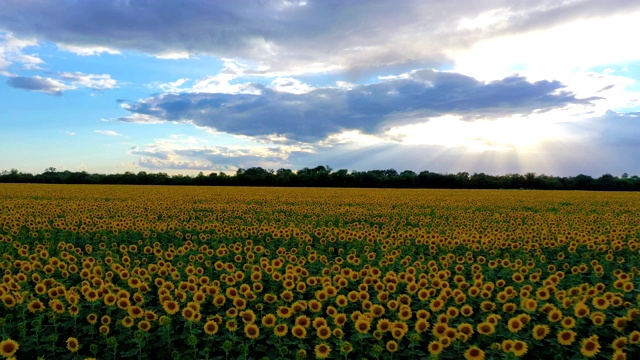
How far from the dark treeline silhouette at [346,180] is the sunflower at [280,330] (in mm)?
73800

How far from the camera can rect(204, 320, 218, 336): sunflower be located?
706 cm

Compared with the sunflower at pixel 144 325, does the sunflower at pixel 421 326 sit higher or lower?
higher

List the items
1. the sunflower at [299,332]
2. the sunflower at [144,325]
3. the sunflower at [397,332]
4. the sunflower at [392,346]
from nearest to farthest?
the sunflower at [392,346] → the sunflower at [397,332] → the sunflower at [299,332] → the sunflower at [144,325]

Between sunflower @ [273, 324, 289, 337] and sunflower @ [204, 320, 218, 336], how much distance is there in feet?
2.80

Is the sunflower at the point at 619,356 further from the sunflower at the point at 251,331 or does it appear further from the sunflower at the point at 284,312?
the sunflower at the point at 251,331

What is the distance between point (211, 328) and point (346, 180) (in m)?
76.1

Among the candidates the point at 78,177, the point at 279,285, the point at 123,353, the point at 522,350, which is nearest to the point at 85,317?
the point at 123,353

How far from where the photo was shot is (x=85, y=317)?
8.17 m

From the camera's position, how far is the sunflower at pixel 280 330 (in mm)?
6974

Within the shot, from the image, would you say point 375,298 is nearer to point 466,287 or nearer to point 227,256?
point 466,287

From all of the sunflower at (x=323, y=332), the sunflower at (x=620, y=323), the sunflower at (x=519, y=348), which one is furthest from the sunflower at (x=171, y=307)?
the sunflower at (x=620, y=323)

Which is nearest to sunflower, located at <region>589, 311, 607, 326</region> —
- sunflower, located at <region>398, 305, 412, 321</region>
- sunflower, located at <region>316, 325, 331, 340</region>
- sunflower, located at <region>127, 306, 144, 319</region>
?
sunflower, located at <region>398, 305, 412, 321</region>

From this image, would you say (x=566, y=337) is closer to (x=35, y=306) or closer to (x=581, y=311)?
(x=581, y=311)

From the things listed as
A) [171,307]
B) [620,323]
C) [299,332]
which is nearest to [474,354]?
[299,332]
